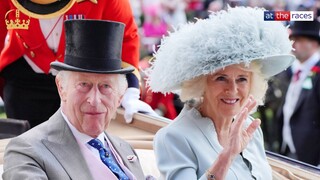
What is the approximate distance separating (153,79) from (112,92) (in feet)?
1.02

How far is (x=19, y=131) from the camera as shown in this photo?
346 centimetres

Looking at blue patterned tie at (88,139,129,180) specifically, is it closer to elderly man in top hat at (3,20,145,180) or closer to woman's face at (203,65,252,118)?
elderly man in top hat at (3,20,145,180)

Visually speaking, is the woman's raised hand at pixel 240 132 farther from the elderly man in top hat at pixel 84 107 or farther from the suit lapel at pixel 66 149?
the suit lapel at pixel 66 149

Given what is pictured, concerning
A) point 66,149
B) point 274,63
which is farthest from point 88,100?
point 274,63

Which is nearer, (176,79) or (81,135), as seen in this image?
(81,135)

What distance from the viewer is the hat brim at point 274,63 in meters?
2.94

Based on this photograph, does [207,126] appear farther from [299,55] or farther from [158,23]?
[158,23]

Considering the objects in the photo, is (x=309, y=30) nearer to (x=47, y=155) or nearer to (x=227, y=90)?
(x=227, y=90)

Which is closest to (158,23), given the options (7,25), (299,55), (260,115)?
(260,115)

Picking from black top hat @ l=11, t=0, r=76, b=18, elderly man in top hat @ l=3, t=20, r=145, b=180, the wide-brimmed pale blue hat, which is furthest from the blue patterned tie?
black top hat @ l=11, t=0, r=76, b=18

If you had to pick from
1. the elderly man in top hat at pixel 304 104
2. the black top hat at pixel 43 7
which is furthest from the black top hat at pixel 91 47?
the elderly man in top hat at pixel 304 104

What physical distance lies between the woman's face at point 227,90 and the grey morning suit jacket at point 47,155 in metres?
0.56

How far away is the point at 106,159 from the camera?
2.65 metres

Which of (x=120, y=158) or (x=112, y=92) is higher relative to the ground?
(x=112, y=92)
